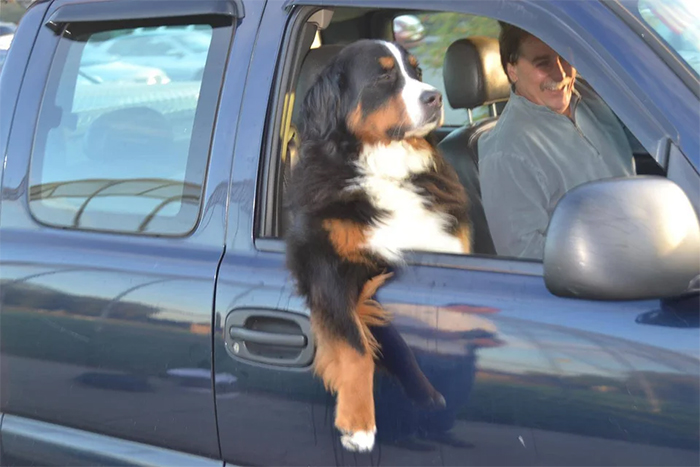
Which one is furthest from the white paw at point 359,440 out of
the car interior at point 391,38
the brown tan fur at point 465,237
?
the brown tan fur at point 465,237

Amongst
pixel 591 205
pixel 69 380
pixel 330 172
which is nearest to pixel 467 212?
pixel 330 172

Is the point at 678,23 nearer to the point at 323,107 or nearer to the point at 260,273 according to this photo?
the point at 323,107

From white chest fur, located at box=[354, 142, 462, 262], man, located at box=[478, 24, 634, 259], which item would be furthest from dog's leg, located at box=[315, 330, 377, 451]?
man, located at box=[478, 24, 634, 259]

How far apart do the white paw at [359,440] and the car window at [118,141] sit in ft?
2.65

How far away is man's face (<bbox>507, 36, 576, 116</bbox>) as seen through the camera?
3062mm

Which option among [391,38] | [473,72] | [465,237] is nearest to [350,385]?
[465,237]

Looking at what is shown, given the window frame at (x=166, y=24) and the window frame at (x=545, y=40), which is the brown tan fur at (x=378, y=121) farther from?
the window frame at (x=166, y=24)

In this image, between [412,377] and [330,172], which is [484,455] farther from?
[330,172]

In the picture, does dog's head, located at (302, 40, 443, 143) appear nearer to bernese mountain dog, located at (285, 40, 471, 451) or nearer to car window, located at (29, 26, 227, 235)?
bernese mountain dog, located at (285, 40, 471, 451)

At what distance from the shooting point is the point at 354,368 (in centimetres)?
214

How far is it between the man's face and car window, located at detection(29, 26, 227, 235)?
47.0 inches

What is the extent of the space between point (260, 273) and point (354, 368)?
384 millimetres

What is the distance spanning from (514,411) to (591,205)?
0.53m

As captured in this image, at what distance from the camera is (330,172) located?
103 inches
